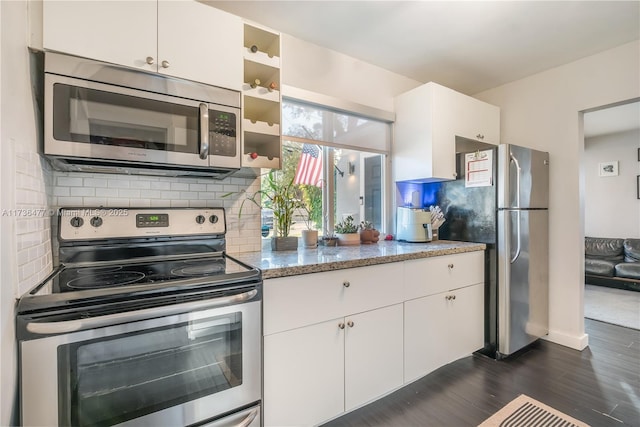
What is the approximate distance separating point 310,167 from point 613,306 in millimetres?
3950

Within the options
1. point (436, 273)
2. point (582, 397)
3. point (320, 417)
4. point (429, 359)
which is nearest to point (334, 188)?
point (436, 273)

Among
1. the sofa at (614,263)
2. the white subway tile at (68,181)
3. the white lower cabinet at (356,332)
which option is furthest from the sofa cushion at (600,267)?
the white subway tile at (68,181)

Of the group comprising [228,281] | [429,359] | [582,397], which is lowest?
[582,397]

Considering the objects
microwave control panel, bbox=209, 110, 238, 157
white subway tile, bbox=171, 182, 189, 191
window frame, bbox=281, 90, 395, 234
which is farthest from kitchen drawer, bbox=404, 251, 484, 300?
white subway tile, bbox=171, 182, 189, 191

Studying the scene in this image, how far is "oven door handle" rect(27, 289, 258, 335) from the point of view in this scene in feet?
3.03

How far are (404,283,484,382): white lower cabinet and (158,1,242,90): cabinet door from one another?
5.54 ft

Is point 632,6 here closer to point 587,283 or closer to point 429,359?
point 429,359

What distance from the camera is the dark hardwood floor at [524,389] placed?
65.0 inches

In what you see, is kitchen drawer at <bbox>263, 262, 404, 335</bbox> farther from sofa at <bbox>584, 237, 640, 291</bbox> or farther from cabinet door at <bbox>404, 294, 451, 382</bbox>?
sofa at <bbox>584, 237, 640, 291</bbox>

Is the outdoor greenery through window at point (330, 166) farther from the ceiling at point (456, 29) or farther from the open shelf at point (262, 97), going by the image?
the ceiling at point (456, 29)

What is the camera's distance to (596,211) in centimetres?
509

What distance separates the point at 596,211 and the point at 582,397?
467 centimetres

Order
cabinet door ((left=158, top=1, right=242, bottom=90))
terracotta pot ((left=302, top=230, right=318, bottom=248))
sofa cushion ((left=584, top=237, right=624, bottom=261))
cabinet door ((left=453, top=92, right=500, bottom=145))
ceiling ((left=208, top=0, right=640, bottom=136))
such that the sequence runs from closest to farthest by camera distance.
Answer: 1. cabinet door ((left=158, top=1, right=242, bottom=90))
2. ceiling ((left=208, top=0, right=640, bottom=136))
3. terracotta pot ((left=302, top=230, right=318, bottom=248))
4. cabinet door ((left=453, top=92, right=500, bottom=145))
5. sofa cushion ((left=584, top=237, right=624, bottom=261))

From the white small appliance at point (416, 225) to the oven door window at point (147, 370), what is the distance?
1615 millimetres
